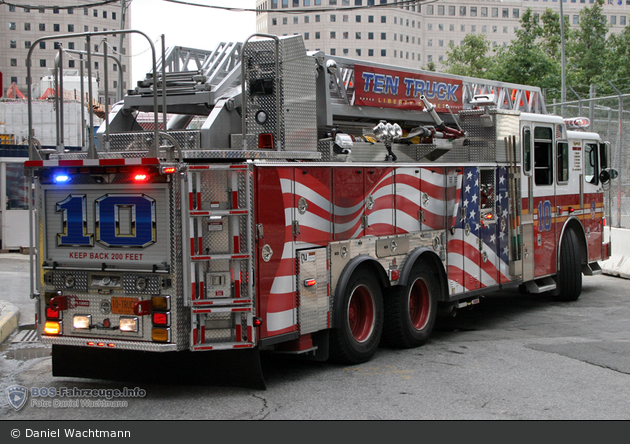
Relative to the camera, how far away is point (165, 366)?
671 cm

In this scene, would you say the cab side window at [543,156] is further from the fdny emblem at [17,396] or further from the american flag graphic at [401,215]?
the fdny emblem at [17,396]

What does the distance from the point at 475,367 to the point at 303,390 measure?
1.93 m

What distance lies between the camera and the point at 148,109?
26.6 ft

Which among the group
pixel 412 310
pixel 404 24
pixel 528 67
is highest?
pixel 404 24

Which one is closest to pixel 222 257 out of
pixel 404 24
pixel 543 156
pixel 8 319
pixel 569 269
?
pixel 8 319

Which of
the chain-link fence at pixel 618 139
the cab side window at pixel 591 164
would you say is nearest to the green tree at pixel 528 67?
the chain-link fence at pixel 618 139

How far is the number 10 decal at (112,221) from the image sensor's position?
20.9ft

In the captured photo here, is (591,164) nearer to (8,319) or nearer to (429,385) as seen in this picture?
(429,385)

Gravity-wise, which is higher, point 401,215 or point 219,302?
point 401,215

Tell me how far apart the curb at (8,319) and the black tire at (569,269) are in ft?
26.7

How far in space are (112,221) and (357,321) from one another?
9.35 ft

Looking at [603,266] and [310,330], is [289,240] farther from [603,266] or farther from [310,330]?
[603,266]

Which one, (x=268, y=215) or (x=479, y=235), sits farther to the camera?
(x=479, y=235)

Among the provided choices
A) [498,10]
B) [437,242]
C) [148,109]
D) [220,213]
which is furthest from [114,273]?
[498,10]
